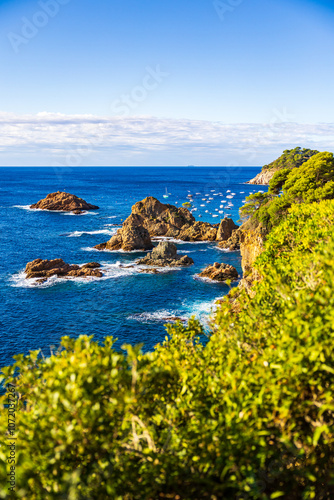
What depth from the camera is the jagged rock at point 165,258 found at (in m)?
70.7

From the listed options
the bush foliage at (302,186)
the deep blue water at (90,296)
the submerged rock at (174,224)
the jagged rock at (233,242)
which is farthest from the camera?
the submerged rock at (174,224)

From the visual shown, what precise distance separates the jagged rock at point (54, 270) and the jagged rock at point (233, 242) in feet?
112

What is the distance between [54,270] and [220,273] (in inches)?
1229

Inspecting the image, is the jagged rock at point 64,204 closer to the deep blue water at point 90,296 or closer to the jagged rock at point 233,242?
the deep blue water at point 90,296

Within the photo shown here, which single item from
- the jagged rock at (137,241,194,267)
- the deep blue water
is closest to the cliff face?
the deep blue water

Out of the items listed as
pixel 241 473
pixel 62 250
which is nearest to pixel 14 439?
pixel 241 473

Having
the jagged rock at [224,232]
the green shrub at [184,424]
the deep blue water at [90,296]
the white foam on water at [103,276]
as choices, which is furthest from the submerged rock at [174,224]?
the green shrub at [184,424]

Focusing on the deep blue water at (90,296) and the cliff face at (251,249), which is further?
the cliff face at (251,249)

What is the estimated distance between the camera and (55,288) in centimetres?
5841

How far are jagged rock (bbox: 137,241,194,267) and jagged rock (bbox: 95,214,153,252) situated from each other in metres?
10.5

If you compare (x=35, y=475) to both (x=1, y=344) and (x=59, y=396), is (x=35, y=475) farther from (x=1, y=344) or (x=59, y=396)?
(x=1, y=344)

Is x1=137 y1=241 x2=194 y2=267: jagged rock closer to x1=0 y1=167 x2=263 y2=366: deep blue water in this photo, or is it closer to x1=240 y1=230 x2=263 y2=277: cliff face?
x1=0 y1=167 x2=263 y2=366: deep blue water

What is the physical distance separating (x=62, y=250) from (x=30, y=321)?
37.4 m

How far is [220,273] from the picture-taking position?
204 feet
